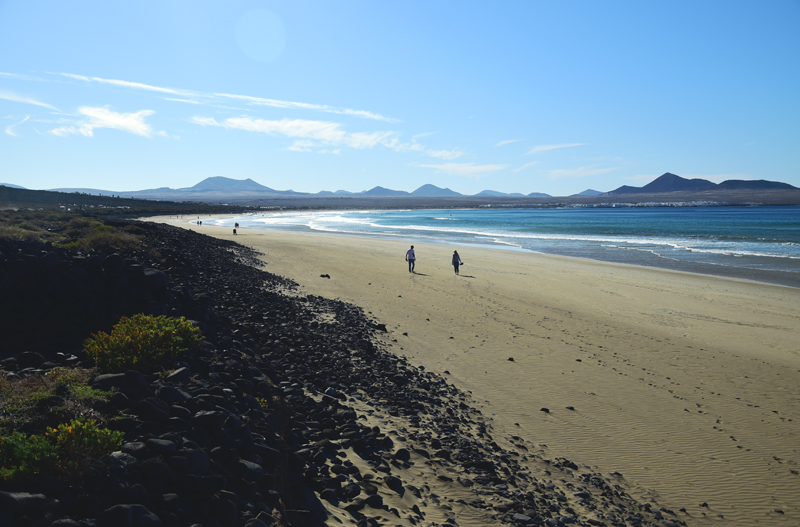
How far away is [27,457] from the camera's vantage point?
3525 millimetres

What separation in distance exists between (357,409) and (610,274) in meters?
22.9

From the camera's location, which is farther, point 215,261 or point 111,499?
point 215,261

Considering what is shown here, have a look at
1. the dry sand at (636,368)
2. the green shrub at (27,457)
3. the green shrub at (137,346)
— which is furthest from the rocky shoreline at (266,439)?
the dry sand at (636,368)

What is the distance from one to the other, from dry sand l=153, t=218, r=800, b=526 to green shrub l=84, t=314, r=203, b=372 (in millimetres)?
5614

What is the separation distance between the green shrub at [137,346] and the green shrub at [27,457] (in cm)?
228

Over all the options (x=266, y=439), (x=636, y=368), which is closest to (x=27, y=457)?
(x=266, y=439)

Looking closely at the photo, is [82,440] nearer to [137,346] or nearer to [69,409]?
[69,409]

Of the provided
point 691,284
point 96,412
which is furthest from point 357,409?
point 691,284

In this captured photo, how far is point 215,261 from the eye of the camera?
72.5 ft

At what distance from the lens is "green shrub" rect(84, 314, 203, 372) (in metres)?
5.91

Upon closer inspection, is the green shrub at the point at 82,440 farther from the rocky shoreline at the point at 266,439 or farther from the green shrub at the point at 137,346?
the green shrub at the point at 137,346

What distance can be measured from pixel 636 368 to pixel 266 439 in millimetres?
9521

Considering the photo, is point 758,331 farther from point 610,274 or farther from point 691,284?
point 610,274

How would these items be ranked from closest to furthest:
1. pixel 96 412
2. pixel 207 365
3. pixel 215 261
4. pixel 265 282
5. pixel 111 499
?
pixel 111 499
pixel 96 412
pixel 207 365
pixel 265 282
pixel 215 261
